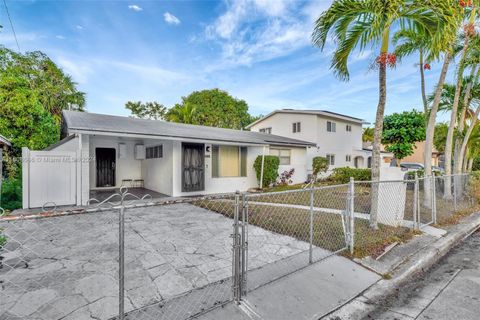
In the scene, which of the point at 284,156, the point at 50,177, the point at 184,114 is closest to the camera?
the point at 50,177

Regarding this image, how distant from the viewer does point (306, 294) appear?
3.09 meters

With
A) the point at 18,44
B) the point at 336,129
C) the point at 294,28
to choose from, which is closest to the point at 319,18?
the point at 294,28

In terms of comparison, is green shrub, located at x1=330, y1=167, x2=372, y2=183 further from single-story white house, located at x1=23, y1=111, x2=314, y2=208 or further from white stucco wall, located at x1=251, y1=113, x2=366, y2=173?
single-story white house, located at x1=23, y1=111, x2=314, y2=208

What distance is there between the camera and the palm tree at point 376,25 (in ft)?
16.3

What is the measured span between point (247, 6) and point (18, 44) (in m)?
15.1

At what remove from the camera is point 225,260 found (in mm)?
4035

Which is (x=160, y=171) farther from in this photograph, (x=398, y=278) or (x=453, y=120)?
(x=453, y=120)

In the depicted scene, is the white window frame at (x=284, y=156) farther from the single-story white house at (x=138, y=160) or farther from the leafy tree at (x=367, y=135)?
the leafy tree at (x=367, y=135)

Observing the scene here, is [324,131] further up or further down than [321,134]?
further up

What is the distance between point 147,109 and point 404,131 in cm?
2687

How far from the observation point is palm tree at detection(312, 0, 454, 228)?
4.96 meters

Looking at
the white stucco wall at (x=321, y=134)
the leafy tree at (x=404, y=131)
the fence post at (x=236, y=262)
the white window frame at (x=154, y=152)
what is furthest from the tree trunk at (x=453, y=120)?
the white window frame at (x=154, y=152)

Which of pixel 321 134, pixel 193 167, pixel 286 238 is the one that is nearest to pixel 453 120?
pixel 286 238

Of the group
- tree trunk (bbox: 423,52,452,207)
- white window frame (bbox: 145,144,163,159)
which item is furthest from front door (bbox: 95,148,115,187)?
→ tree trunk (bbox: 423,52,452,207)
